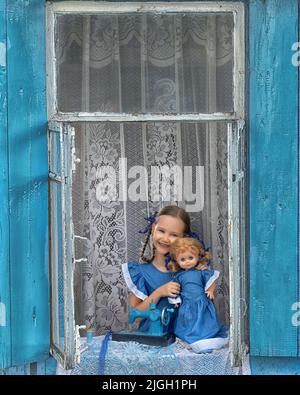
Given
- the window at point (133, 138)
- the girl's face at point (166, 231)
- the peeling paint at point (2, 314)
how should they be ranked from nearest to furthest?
the window at point (133, 138), the peeling paint at point (2, 314), the girl's face at point (166, 231)

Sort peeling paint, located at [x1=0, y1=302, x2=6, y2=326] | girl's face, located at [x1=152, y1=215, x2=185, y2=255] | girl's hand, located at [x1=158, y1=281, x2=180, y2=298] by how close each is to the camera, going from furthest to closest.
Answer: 1. girl's face, located at [x1=152, y1=215, x2=185, y2=255]
2. girl's hand, located at [x1=158, y1=281, x2=180, y2=298]
3. peeling paint, located at [x1=0, y1=302, x2=6, y2=326]

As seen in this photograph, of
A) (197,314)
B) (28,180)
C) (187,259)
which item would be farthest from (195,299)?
(28,180)

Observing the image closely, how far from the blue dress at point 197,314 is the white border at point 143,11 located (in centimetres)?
86

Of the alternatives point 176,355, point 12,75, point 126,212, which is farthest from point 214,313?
point 12,75

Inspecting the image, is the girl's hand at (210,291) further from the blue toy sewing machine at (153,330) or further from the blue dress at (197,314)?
the blue toy sewing machine at (153,330)

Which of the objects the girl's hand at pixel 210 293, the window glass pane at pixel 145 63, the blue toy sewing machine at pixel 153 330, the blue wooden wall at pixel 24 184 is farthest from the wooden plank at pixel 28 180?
the girl's hand at pixel 210 293

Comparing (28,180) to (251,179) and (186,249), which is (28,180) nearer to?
(186,249)

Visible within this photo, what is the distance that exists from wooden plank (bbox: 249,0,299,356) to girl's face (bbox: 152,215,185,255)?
0.51 meters

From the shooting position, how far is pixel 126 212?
5973mm

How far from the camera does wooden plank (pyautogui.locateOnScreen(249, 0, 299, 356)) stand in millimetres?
5379

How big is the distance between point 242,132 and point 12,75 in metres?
1.16

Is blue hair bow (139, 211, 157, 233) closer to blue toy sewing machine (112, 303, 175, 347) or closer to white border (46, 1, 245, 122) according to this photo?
blue toy sewing machine (112, 303, 175, 347)

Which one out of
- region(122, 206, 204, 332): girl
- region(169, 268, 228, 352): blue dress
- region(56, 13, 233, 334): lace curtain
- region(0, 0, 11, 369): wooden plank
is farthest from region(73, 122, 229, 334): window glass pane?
region(0, 0, 11, 369): wooden plank

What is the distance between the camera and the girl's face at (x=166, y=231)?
5824 mm
